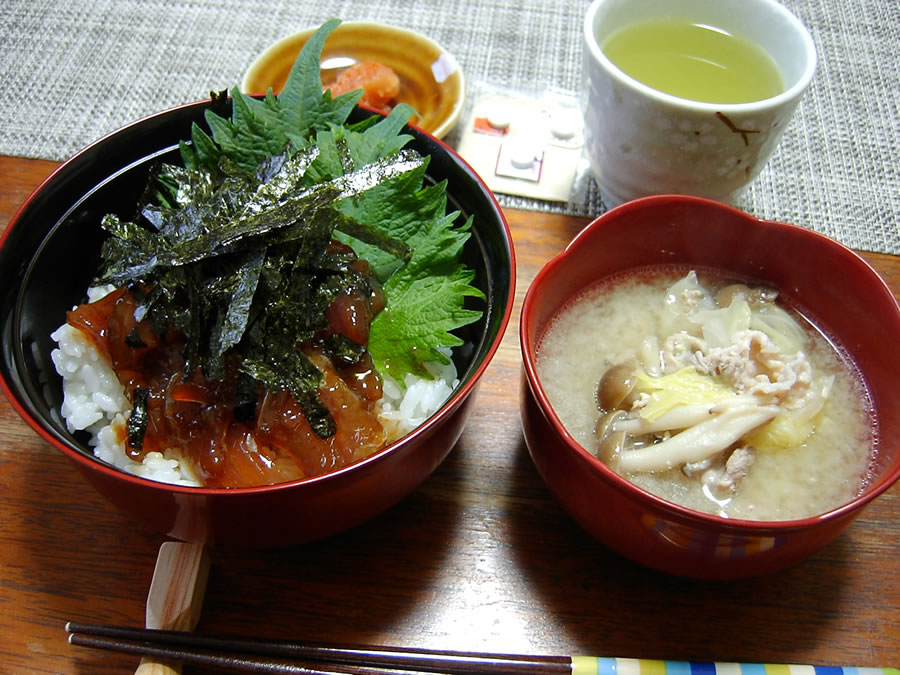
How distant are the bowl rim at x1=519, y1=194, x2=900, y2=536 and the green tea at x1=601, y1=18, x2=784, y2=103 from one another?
1.65ft

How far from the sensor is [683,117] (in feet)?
5.03

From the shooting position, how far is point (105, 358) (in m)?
1.30

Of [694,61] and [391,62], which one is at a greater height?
[694,61]

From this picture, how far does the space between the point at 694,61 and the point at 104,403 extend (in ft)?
5.11

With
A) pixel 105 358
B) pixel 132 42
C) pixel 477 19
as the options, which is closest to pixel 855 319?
pixel 105 358

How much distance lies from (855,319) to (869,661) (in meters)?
0.59

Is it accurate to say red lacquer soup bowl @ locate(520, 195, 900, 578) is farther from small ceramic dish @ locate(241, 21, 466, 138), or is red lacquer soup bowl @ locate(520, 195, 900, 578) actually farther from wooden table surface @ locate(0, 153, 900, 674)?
small ceramic dish @ locate(241, 21, 466, 138)

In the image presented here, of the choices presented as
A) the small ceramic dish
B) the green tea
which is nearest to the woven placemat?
the small ceramic dish

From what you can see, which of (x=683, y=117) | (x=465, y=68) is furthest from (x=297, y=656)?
(x=465, y=68)

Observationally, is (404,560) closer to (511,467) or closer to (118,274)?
(511,467)

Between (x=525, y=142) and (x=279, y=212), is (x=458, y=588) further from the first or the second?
(x=525, y=142)

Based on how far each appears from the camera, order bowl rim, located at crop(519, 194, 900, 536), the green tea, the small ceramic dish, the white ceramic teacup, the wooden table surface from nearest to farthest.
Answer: bowl rim, located at crop(519, 194, 900, 536) < the wooden table surface < the white ceramic teacup < the green tea < the small ceramic dish

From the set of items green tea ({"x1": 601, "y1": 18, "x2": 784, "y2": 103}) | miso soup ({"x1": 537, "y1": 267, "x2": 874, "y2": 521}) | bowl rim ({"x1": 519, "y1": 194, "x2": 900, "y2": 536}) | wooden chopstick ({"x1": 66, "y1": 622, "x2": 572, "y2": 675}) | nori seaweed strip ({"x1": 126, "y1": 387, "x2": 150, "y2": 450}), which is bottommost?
wooden chopstick ({"x1": 66, "y1": 622, "x2": 572, "y2": 675})

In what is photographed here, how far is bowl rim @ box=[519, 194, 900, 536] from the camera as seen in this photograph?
996 mm
